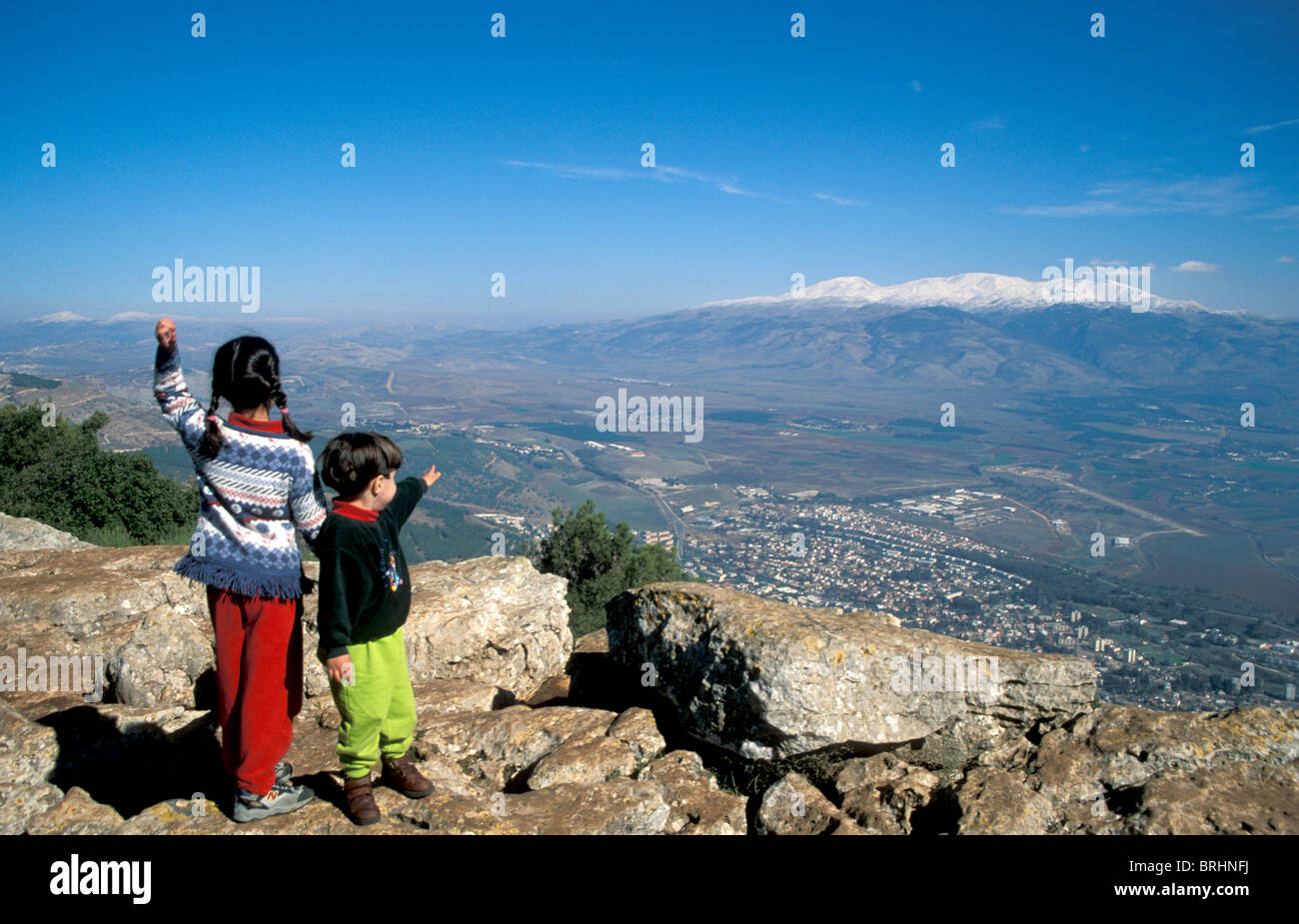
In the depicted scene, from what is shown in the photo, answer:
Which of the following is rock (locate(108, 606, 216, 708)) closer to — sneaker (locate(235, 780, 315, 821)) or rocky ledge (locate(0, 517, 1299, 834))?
rocky ledge (locate(0, 517, 1299, 834))

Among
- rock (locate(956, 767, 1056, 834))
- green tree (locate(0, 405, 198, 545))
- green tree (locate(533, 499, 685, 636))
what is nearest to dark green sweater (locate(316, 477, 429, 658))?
rock (locate(956, 767, 1056, 834))

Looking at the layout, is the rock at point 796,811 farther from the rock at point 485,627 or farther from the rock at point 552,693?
the rock at point 485,627

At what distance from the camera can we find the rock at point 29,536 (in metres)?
11.4

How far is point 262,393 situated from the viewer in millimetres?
4105

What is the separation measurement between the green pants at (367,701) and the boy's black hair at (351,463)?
109cm

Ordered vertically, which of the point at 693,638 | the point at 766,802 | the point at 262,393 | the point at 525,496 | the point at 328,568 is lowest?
the point at 525,496

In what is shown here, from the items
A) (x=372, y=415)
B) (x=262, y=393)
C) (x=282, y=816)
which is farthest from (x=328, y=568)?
(x=372, y=415)

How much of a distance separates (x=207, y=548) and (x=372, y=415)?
4683 inches

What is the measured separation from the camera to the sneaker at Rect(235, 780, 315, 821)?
13.8ft

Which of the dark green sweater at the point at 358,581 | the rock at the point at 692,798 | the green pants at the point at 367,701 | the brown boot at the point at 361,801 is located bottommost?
the rock at the point at 692,798

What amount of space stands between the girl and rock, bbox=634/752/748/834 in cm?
279

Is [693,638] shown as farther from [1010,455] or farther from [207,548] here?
[1010,455]

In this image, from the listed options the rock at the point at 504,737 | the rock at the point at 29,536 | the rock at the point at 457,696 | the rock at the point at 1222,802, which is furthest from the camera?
the rock at the point at 29,536

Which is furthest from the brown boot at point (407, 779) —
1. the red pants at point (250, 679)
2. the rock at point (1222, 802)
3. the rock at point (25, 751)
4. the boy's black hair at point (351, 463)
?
the rock at point (1222, 802)
